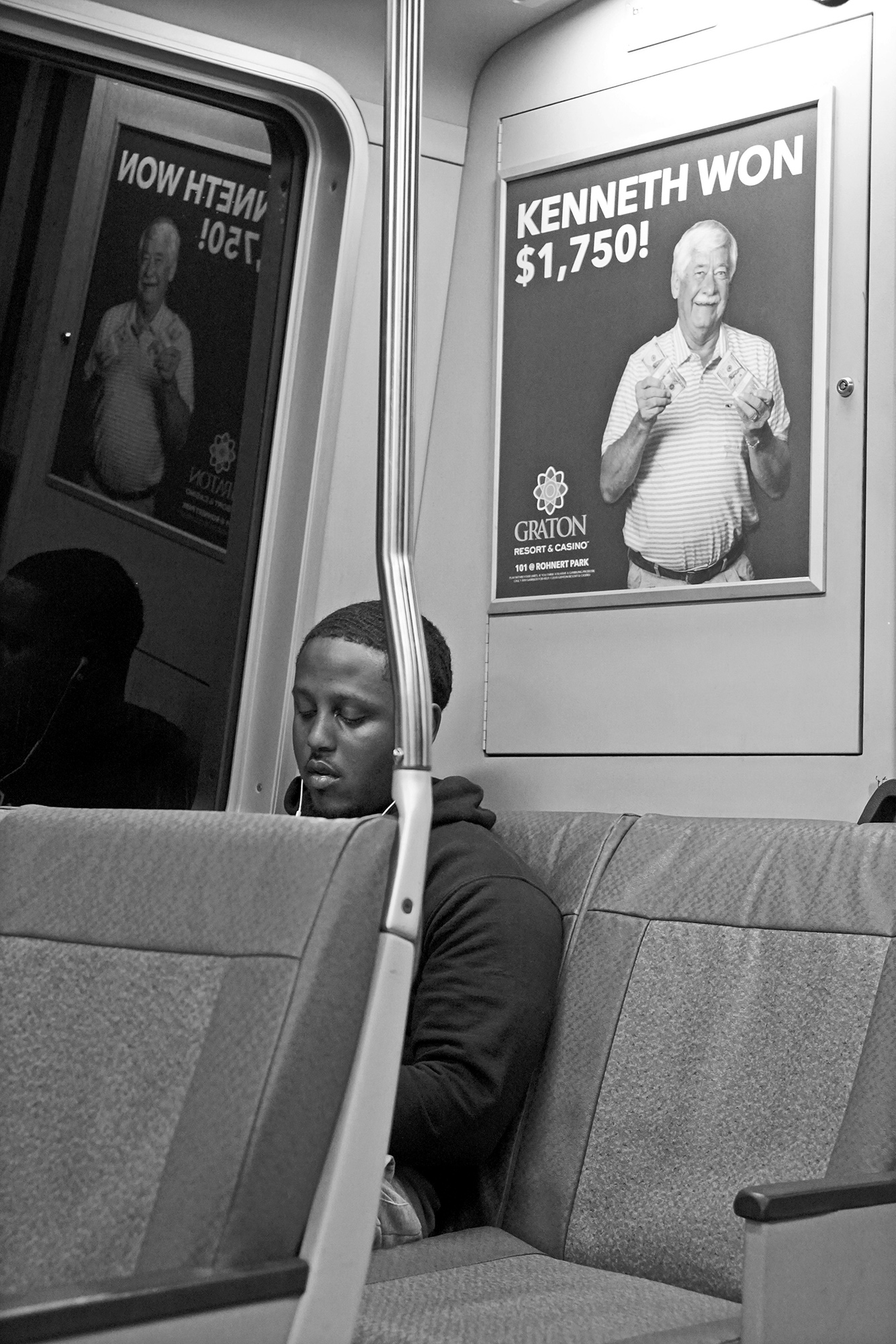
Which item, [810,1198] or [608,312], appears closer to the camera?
[810,1198]

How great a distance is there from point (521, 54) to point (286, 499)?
1.05 metres

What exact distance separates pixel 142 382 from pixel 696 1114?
171cm

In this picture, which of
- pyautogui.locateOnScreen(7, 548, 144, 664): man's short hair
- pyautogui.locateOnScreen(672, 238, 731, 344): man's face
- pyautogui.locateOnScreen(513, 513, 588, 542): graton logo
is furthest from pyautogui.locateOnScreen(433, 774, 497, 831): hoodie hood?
pyautogui.locateOnScreen(672, 238, 731, 344): man's face

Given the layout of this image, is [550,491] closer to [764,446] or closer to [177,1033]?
[764,446]

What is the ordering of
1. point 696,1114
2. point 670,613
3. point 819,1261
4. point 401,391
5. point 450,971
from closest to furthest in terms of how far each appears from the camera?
point 401,391
point 819,1261
point 696,1114
point 450,971
point 670,613

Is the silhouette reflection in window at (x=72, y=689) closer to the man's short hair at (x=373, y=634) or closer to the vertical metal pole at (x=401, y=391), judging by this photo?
the man's short hair at (x=373, y=634)

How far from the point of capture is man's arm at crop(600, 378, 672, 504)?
111 inches

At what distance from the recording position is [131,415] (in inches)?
113

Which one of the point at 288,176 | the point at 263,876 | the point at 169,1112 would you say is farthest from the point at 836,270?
the point at 169,1112

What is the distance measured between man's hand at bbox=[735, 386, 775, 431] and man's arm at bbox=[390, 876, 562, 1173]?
94cm

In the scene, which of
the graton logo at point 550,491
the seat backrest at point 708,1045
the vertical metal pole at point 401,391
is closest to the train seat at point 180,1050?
the vertical metal pole at point 401,391

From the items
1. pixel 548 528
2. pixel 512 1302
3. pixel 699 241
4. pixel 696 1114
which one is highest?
pixel 699 241

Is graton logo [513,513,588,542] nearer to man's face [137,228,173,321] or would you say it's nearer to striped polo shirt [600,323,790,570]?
striped polo shirt [600,323,790,570]

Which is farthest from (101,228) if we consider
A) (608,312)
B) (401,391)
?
(401,391)
